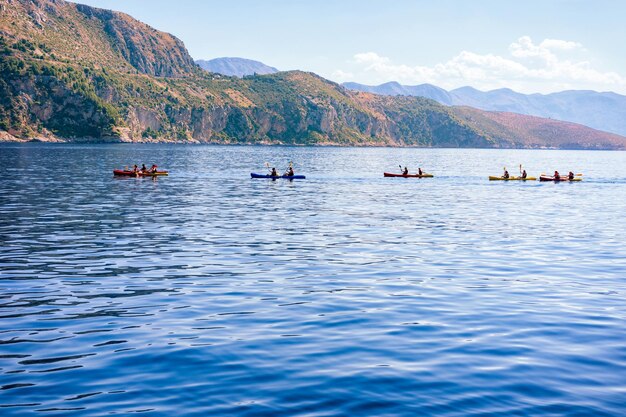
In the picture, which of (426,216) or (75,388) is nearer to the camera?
(75,388)

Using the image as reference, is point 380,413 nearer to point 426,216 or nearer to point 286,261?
point 286,261

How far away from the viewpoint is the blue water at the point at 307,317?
14.4m

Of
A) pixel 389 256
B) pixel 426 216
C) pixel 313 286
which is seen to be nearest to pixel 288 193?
pixel 426 216

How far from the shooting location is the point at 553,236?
43812 millimetres

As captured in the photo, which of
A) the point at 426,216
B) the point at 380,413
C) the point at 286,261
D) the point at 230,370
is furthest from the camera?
the point at 426,216

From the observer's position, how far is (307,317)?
21453 millimetres

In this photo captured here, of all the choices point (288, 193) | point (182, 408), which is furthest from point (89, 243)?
point (288, 193)

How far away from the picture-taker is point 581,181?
114125 millimetres

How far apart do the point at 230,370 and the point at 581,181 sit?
110 metres

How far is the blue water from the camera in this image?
14438 mm

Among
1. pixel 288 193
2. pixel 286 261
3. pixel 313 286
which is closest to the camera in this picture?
pixel 313 286

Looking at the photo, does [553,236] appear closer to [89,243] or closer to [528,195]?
[89,243]

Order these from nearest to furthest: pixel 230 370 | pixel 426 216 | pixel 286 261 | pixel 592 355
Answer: pixel 230 370 < pixel 592 355 < pixel 286 261 < pixel 426 216

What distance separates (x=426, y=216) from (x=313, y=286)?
29.3 meters
